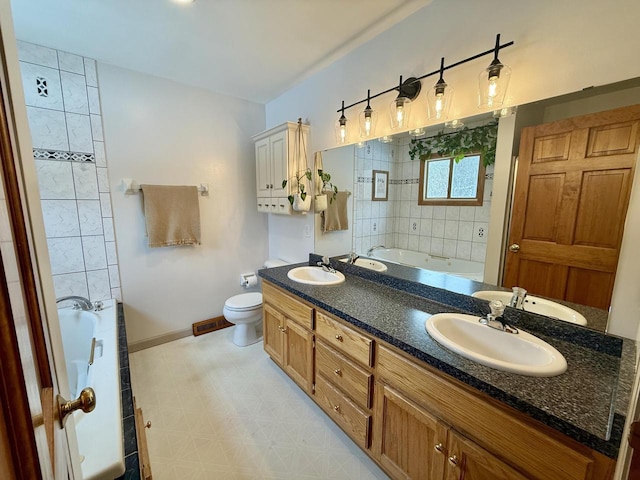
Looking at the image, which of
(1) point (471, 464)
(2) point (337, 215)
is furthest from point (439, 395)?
(2) point (337, 215)

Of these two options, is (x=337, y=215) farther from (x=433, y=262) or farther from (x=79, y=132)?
(x=79, y=132)

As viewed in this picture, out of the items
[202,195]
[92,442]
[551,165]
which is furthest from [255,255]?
[551,165]

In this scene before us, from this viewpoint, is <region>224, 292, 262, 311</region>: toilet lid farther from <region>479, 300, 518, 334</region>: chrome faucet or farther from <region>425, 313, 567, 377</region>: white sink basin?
<region>479, 300, 518, 334</region>: chrome faucet

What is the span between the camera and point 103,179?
2.23 m

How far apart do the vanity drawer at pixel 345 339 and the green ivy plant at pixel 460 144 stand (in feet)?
3.64

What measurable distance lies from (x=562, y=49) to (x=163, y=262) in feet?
10.1

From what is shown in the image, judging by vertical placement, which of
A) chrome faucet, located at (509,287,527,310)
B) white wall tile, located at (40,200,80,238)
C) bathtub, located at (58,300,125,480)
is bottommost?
bathtub, located at (58,300,125,480)

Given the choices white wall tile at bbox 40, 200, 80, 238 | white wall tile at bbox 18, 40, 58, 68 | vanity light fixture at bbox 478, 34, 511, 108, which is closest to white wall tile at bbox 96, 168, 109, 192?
white wall tile at bbox 40, 200, 80, 238

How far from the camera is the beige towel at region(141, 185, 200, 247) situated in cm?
240

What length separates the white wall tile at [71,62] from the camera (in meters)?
1.99

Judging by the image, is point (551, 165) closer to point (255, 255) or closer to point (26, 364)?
point (26, 364)

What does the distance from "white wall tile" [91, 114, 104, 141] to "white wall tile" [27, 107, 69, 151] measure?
0.55ft

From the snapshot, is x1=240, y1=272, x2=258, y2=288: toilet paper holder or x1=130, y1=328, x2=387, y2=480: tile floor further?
x1=240, y1=272, x2=258, y2=288: toilet paper holder

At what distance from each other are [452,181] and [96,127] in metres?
2.67
